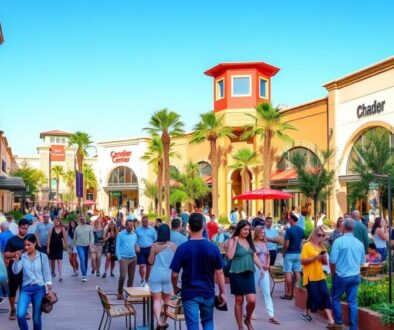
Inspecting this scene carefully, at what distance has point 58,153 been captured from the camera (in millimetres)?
94625

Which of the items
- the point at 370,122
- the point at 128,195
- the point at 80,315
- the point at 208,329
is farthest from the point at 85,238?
the point at 128,195

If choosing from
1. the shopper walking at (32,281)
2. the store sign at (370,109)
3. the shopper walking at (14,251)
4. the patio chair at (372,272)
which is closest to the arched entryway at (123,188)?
the store sign at (370,109)

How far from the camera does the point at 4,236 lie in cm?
1141

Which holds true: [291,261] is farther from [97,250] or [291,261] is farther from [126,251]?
[97,250]

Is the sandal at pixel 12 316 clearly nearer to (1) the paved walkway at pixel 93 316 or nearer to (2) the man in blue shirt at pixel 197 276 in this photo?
Answer: (1) the paved walkway at pixel 93 316

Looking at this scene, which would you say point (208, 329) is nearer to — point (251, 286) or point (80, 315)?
point (251, 286)

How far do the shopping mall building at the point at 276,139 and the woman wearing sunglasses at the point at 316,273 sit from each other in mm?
16170

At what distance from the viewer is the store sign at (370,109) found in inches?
1081

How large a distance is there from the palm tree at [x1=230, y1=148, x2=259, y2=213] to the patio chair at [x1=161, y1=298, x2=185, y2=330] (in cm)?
3121

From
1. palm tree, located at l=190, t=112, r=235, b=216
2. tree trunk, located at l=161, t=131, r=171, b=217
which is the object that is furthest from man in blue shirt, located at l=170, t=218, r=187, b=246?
palm tree, located at l=190, t=112, r=235, b=216

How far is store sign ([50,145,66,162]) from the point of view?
94250 mm

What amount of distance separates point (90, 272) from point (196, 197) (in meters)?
28.4

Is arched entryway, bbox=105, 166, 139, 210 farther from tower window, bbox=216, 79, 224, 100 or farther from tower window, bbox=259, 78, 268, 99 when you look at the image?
tower window, bbox=259, 78, 268, 99

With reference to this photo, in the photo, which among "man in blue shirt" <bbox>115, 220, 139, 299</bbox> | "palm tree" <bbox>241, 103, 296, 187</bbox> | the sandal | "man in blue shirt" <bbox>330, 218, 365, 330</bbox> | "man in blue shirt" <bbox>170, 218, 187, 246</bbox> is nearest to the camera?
"man in blue shirt" <bbox>330, 218, 365, 330</bbox>
